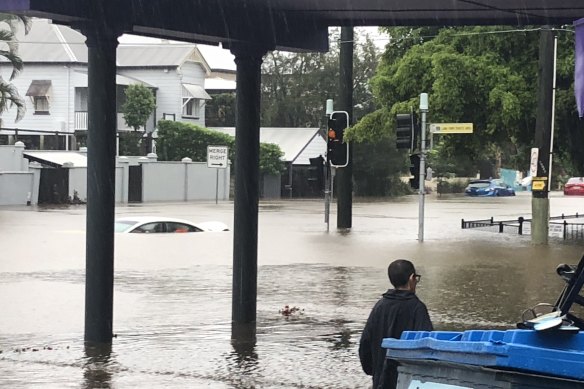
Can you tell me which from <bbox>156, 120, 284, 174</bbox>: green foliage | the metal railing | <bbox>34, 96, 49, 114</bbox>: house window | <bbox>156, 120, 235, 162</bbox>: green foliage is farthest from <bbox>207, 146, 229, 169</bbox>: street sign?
the metal railing

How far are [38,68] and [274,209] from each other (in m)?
24.9

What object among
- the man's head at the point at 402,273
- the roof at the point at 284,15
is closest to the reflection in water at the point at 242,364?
the man's head at the point at 402,273

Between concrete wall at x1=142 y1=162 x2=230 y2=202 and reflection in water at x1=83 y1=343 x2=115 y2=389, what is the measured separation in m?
45.7

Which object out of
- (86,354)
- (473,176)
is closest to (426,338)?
(86,354)

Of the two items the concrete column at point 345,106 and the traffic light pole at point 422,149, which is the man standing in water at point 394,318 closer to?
the traffic light pole at point 422,149

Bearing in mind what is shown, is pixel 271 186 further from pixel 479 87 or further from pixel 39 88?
pixel 479 87

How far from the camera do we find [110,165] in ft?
33.3

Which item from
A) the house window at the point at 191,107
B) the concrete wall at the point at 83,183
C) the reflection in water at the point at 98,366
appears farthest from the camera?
the house window at the point at 191,107

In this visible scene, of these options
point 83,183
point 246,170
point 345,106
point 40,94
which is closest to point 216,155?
point 83,183

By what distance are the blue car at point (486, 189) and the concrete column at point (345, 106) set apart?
134 ft

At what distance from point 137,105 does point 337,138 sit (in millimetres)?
33327

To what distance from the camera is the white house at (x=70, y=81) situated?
63031mm

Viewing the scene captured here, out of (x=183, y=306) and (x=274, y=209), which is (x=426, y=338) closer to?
(x=183, y=306)

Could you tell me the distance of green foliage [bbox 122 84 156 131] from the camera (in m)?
61.2
